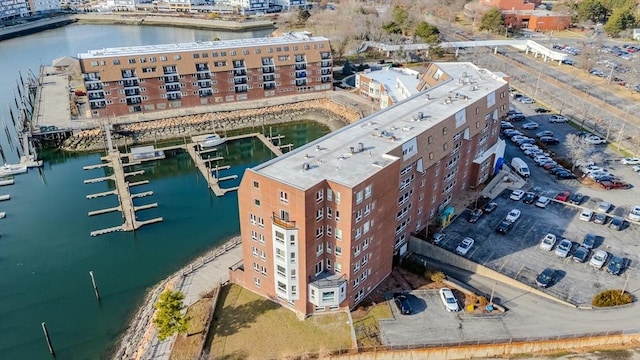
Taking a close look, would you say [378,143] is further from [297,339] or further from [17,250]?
[17,250]

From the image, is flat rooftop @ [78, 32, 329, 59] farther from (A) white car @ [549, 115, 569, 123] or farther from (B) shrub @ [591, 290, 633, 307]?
(B) shrub @ [591, 290, 633, 307]

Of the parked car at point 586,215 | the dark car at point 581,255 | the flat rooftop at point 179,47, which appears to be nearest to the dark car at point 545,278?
the dark car at point 581,255

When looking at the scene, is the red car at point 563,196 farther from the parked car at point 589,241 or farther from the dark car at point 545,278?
the dark car at point 545,278

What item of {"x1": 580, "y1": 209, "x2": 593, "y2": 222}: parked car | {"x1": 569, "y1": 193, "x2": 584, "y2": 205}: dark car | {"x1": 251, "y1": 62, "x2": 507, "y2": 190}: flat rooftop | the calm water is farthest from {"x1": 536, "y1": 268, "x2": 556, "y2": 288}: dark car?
the calm water

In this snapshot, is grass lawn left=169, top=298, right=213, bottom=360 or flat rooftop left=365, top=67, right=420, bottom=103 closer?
grass lawn left=169, top=298, right=213, bottom=360

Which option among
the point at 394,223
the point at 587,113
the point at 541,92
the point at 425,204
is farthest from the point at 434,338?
the point at 541,92
